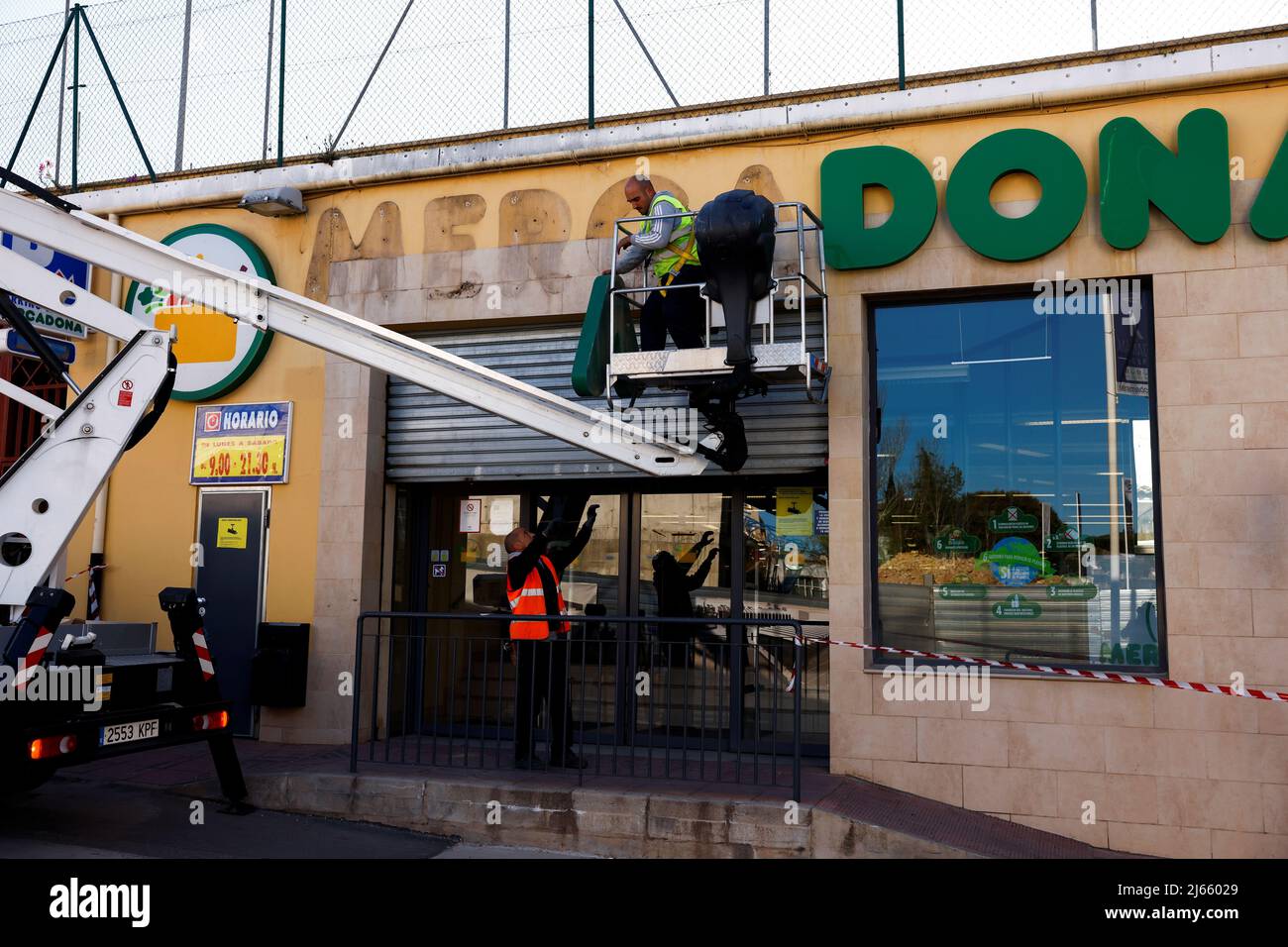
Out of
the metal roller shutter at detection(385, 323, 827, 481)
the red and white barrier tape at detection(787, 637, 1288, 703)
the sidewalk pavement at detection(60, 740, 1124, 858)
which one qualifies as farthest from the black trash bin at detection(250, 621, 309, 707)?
the red and white barrier tape at detection(787, 637, 1288, 703)

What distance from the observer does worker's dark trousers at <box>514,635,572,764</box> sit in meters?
7.55

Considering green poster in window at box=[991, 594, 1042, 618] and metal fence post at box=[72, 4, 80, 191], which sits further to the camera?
metal fence post at box=[72, 4, 80, 191]

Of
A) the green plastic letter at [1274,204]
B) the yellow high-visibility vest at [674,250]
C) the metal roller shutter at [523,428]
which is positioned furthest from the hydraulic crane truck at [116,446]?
the green plastic letter at [1274,204]

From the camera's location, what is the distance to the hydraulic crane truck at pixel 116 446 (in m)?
6.20

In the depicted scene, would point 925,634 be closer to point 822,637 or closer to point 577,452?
point 822,637

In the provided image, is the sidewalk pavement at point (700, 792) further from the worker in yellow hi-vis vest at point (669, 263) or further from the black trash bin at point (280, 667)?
the worker in yellow hi-vis vest at point (669, 263)

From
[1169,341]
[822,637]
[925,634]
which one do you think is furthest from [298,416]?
[1169,341]

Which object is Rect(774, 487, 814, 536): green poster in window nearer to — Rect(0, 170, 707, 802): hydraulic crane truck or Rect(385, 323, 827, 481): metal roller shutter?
Rect(385, 323, 827, 481): metal roller shutter

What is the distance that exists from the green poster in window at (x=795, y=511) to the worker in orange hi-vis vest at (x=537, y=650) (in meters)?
2.00

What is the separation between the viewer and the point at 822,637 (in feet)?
27.2

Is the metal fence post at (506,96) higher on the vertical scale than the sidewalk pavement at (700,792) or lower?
higher

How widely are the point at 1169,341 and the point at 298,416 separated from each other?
23.6ft

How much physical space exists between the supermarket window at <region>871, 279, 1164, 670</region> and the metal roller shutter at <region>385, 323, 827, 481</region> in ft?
2.17

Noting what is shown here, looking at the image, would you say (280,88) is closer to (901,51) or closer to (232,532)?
(232,532)
